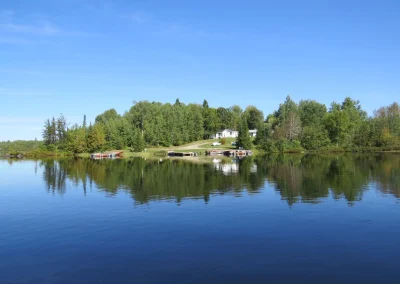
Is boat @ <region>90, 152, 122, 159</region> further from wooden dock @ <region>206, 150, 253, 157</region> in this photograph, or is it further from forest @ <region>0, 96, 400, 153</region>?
wooden dock @ <region>206, 150, 253, 157</region>

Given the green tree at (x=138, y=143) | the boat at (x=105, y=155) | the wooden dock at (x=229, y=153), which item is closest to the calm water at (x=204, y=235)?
the boat at (x=105, y=155)

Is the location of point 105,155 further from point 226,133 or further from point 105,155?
point 226,133

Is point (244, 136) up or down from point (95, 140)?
down

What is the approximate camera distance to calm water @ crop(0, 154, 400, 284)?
17.8 meters

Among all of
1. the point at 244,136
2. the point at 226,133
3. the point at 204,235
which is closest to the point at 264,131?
the point at 244,136

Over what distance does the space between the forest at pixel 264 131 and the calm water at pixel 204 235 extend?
10654 centimetres

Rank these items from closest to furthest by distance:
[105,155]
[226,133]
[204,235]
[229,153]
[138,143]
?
[204,235] → [105,155] → [229,153] → [138,143] → [226,133]

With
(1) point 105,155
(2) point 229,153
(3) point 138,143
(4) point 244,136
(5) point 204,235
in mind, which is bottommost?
(5) point 204,235

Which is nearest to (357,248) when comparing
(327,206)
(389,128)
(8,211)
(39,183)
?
(327,206)

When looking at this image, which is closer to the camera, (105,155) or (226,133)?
(105,155)

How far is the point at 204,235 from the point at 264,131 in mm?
132940

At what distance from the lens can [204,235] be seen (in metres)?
24.2

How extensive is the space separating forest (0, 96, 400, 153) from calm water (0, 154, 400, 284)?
10654cm

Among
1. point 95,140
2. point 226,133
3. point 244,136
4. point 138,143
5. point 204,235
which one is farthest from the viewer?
point 226,133
